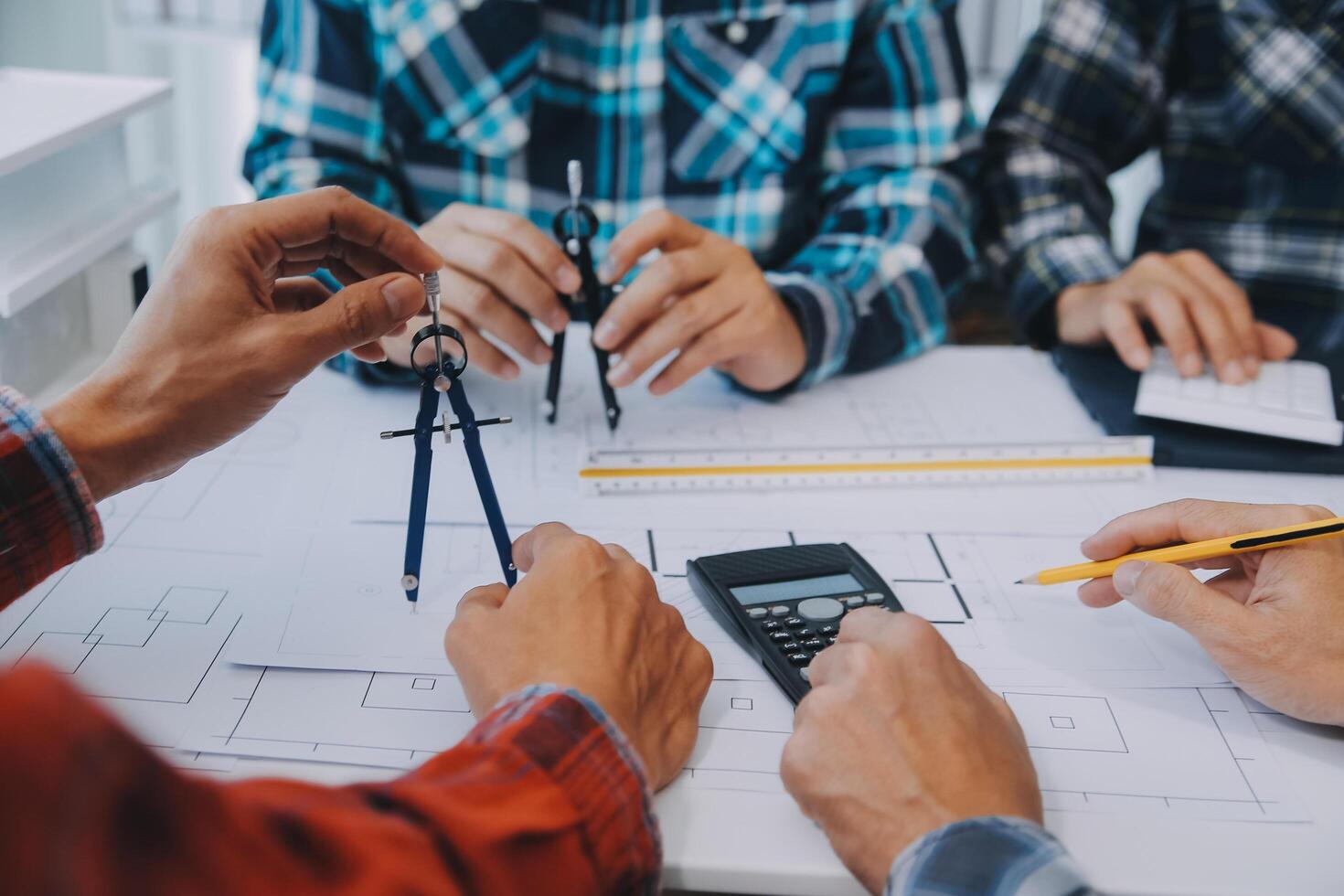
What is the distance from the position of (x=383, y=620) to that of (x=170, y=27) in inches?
85.2

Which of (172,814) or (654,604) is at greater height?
(172,814)

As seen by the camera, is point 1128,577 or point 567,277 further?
point 567,277

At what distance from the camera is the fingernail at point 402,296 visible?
761mm

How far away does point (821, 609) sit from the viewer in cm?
74

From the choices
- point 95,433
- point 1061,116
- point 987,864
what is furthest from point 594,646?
point 1061,116

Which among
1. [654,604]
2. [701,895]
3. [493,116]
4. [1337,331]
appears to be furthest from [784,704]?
[1337,331]

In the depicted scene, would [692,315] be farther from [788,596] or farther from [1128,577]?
[1128,577]

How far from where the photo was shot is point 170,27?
2.41 metres

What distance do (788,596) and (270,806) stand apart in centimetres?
45

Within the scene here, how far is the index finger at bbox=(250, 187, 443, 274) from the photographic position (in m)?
0.75

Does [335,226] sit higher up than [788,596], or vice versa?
[335,226]

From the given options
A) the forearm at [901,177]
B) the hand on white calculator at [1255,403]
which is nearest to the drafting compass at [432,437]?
the forearm at [901,177]

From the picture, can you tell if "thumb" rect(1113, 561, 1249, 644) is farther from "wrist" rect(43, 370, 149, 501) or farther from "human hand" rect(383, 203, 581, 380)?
"wrist" rect(43, 370, 149, 501)

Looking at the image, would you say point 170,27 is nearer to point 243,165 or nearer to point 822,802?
point 243,165
